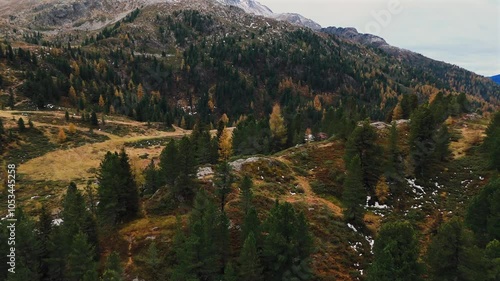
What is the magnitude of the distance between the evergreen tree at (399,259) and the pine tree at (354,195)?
62.7ft

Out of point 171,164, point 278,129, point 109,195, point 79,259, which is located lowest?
point 79,259

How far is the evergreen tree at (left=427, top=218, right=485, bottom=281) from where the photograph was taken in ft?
110

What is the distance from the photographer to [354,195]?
53.9 metres

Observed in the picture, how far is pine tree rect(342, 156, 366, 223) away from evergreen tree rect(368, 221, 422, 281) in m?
19.1

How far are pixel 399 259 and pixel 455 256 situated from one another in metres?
7.67

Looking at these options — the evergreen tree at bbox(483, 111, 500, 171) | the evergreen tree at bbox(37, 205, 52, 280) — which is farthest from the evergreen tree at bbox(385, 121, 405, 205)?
the evergreen tree at bbox(37, 205, 52, 280)

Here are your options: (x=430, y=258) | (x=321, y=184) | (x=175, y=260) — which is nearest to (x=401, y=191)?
(x=321, y=184)

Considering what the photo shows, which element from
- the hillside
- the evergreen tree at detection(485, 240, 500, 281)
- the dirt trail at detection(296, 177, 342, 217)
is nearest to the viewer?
the evergreen tree at detection(485, 240, 500, 281)

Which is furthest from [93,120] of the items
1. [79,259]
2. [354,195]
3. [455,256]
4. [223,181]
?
[455,256]

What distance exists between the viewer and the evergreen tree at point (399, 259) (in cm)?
3180

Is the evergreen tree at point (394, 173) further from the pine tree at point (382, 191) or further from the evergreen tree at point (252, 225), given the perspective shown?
the evergreen tree at point (252, 225)

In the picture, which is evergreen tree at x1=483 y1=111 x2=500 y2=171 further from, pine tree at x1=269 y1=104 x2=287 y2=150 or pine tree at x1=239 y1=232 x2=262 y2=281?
pine tree at x1=239 y1=232 x2=262 y2=281

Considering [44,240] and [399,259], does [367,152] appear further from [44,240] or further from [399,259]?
[44,240]

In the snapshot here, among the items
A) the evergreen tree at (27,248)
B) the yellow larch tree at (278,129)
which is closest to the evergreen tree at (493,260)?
the evergreen tree at (27,248)
